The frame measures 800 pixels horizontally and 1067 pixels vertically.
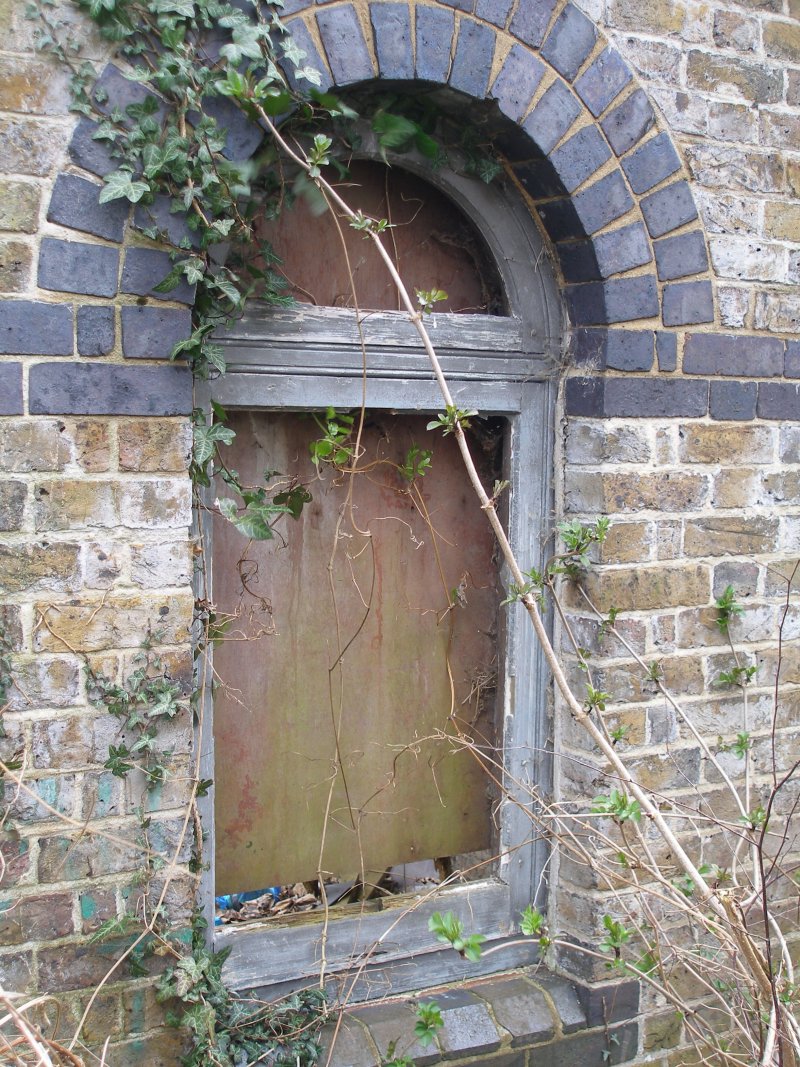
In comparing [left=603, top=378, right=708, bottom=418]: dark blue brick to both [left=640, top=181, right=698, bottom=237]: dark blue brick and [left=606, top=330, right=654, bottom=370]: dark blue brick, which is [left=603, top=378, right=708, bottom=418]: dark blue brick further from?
[left=640, top=181, right=698, bottom=237]: dark blue brick

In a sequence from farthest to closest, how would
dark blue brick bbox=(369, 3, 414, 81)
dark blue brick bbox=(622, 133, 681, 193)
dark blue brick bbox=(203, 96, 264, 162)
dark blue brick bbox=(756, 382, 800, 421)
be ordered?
dark blue brick bbox=(756, 382, 800, 421) → dark blue brick bbox=(622, 133, 681, 193) → dark blue brick bbox=(369, 3, 414, 81) → dark blue brick bbox=(203, 96, 264, 162)

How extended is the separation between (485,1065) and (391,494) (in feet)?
5.52

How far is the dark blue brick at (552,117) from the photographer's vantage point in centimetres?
249

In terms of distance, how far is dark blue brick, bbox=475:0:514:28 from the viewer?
2391mm

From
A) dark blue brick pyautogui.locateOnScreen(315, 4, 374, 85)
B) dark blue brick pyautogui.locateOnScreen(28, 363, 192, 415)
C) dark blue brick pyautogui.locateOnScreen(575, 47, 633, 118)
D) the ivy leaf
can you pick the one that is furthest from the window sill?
dark blue brick pyautogui.locateOnScreen(575, 47, 633, 118)

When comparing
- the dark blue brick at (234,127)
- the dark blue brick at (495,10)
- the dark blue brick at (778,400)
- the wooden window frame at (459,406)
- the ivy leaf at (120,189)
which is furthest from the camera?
the dark blue brick at (778,400)

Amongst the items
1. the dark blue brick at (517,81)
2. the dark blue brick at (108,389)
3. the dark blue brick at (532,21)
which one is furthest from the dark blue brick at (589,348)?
the dark blue brick at (108,389)

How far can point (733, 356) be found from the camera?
9.22ft

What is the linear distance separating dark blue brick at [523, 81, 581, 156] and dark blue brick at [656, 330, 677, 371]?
633 mm

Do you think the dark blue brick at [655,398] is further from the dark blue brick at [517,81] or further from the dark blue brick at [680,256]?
the dark blue brick at [517,81]

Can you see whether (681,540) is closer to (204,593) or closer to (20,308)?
(204,593)

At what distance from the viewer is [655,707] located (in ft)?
9.13

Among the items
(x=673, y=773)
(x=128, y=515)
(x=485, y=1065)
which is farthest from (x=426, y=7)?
(x=485, y=1065)

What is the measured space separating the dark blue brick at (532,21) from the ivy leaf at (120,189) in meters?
1.13
